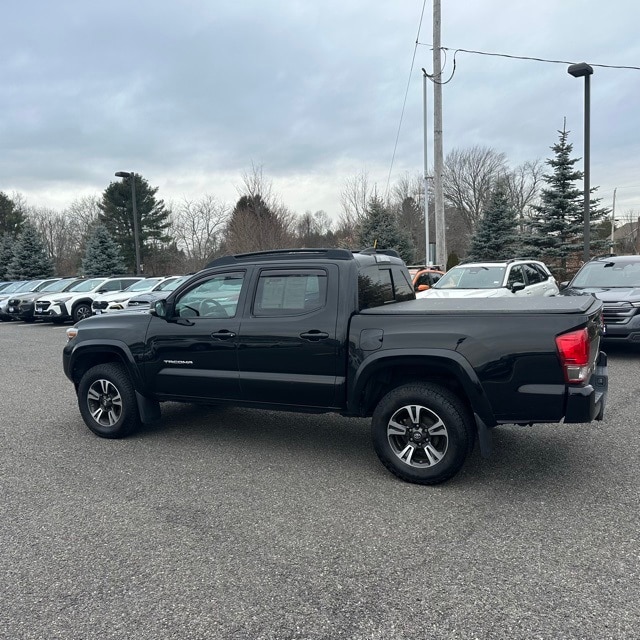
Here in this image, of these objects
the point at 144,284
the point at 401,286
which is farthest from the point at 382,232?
the point at 401,286

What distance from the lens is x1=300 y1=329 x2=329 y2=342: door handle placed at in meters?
4.48

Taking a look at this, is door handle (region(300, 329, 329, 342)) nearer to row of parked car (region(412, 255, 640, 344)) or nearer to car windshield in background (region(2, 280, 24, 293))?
row of parked car (region(412, 255, 640, 344))

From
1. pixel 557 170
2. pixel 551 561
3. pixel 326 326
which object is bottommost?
pixel 551 561

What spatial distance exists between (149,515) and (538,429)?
3.86m

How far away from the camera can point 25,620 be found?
8.77 feet

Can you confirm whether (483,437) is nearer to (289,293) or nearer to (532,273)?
(289,293)

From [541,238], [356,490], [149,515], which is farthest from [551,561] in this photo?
[541,238]

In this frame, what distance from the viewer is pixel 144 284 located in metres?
19.4

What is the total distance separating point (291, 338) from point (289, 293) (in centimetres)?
43

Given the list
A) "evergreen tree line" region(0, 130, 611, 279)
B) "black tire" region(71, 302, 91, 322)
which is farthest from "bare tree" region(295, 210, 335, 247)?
"black tire" region(71, 302, 91, 322)

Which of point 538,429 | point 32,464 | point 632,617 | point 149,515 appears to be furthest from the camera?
point 538,429

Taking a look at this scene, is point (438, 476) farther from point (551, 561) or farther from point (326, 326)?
point (326, 326)

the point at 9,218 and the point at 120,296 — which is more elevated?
the point at 9,218

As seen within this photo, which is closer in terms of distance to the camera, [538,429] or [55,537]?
[55,537]
